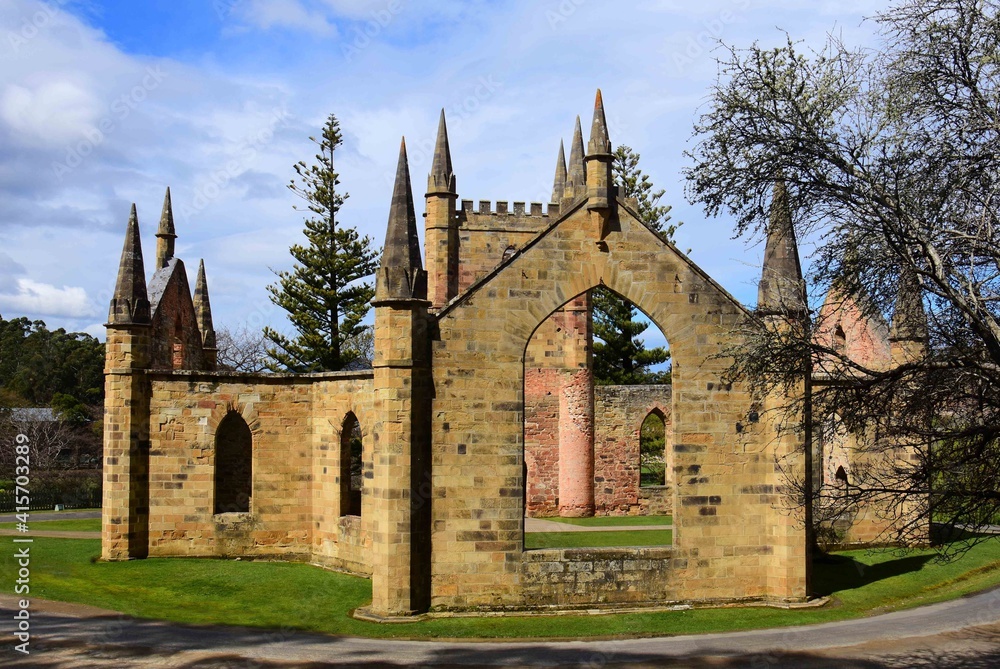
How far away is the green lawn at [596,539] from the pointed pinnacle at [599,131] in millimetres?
10368

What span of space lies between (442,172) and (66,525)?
1708 cm

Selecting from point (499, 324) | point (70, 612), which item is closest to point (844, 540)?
→ point (499, 324)

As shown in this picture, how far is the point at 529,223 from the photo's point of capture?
34.0 metres

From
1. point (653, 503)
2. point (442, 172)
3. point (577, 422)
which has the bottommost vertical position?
point (653, 503)


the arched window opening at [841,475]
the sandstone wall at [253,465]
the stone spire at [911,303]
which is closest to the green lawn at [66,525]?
the sandstone wall at [253,465]

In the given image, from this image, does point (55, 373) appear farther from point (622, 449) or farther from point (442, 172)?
point (622, 449)

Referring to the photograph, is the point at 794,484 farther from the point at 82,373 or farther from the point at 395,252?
the point at 82,373

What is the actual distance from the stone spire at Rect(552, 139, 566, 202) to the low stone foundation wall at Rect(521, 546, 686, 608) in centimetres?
2191

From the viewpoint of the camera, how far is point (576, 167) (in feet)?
115

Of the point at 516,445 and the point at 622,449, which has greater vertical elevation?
the point at 516,445

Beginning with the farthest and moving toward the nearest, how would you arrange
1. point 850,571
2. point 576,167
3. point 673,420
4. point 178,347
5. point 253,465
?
point 576,167
point 178,347
point 253,465
point 850,571
point 673,420

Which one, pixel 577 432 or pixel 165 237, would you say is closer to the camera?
pixel 165 237

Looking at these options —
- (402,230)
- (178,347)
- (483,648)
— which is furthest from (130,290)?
(483,648)

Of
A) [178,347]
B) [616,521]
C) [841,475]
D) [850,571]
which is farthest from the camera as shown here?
[616,521]
